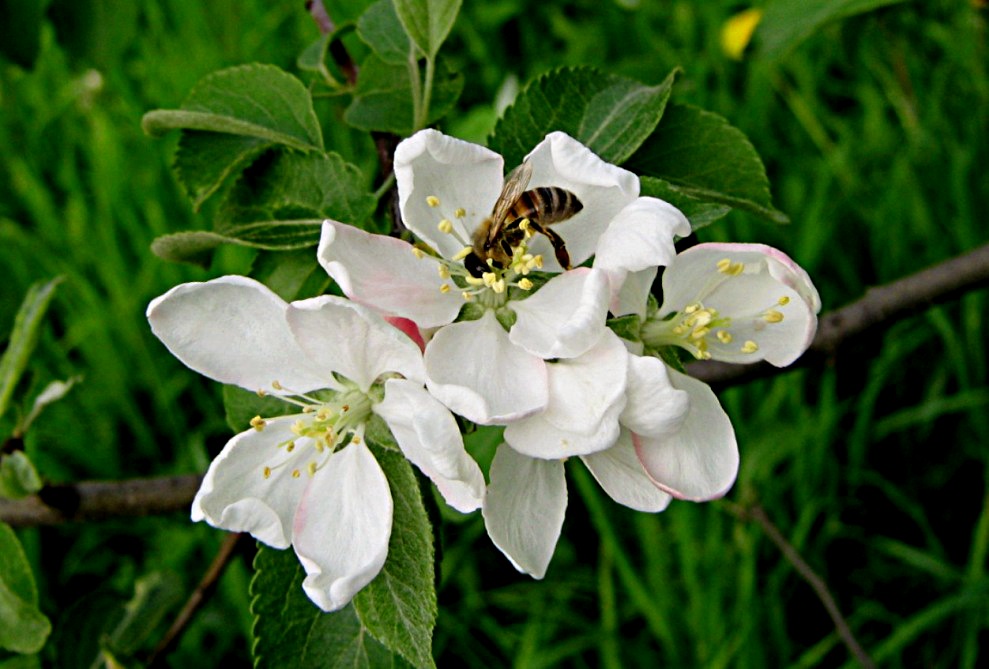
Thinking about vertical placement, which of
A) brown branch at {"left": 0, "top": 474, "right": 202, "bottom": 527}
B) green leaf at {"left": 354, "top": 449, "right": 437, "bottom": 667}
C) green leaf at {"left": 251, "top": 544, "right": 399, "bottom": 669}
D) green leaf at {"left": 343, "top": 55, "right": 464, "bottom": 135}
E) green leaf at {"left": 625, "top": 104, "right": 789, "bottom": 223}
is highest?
green leaf at {"left": 343, "top": 55, "right": 464, "bottom": 135}

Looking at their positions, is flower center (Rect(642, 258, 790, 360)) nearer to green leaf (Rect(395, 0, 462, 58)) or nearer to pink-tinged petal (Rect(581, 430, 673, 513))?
pink-tinged petal (Rect(581, 430, 673, 513))

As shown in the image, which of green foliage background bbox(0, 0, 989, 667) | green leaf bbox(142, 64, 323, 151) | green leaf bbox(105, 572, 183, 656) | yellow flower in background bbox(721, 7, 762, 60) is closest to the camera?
green leaf bbox(142, 64, 323, 151)

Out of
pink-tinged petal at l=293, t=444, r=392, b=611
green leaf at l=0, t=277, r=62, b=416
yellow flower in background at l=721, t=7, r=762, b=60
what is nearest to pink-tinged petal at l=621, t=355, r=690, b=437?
pink-tinged petal at l=293, t=444, r=392, b=611

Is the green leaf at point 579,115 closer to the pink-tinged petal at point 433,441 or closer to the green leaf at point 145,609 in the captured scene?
the pink-tinged petal at point 433,441

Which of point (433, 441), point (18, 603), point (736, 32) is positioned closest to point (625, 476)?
point (433, 441)

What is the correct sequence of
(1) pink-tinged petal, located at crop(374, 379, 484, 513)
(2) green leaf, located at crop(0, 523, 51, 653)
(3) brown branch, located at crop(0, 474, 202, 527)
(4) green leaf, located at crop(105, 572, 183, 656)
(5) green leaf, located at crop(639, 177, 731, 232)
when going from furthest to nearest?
(4) green leaf, located at crop(105, 572, 183, 656) → (3) brown branch, located at crop(0, 474, 202, 527) → (2) green leaf, located at crop(0, 523, 51, 653) → (5) green leaf, located at crop(639, 177, 731, 232) → (1) pink-tinged petal, located at crop(374, 379, 484, 513)

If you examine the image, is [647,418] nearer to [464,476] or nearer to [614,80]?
[464,476]
